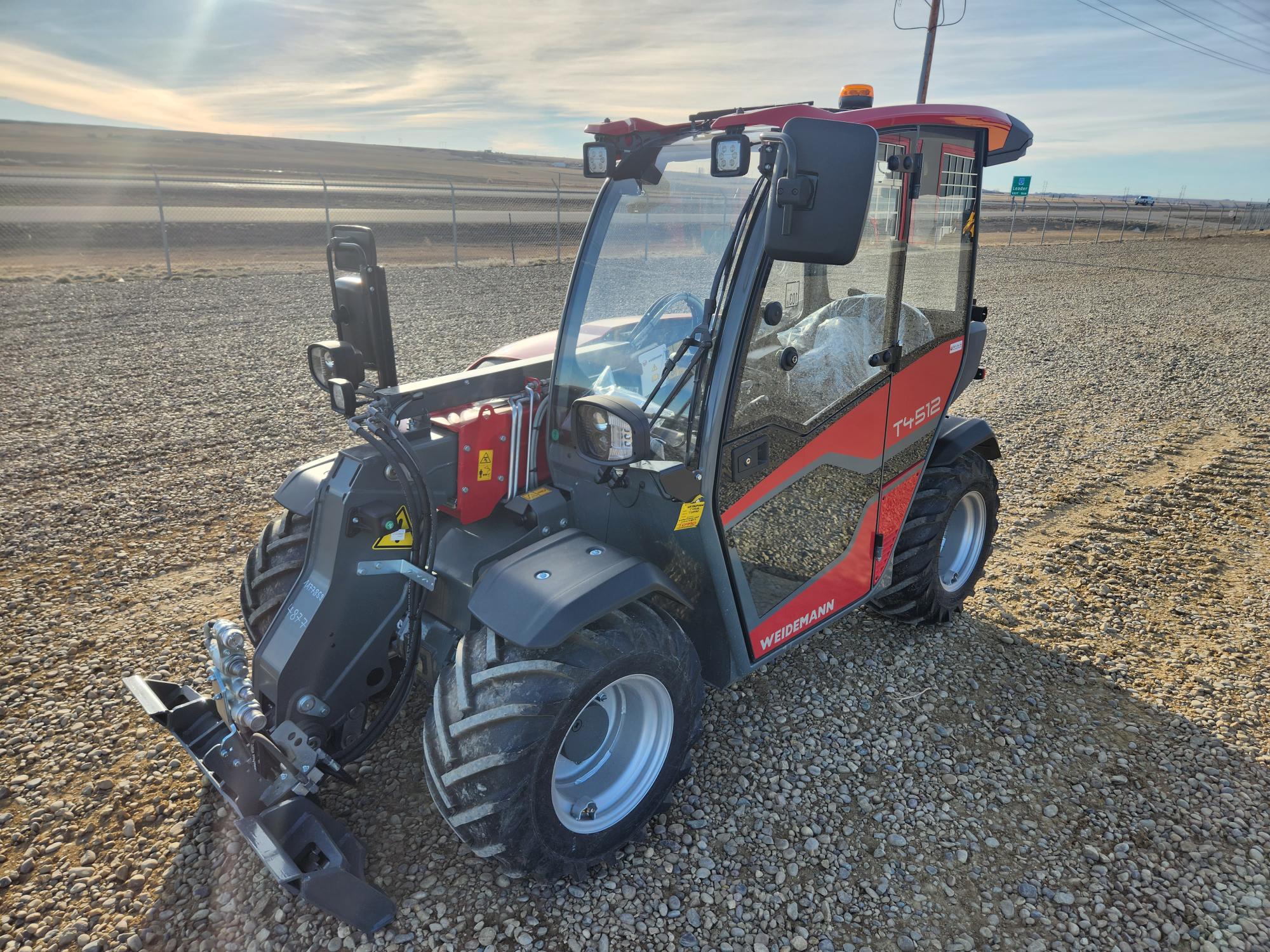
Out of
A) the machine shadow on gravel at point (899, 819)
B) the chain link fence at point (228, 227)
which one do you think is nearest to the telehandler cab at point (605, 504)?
the machine shadow on gravel at point (899, 819)

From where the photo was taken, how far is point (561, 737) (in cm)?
257

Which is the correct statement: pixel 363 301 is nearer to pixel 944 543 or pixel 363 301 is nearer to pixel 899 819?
pixel 899 819

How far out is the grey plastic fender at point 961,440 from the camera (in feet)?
14.0

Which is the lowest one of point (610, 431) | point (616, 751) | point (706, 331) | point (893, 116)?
point (616, 751)

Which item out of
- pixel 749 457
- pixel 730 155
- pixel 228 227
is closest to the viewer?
pixel 730 155

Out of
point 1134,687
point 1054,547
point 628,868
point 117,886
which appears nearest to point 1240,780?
point 1134,687

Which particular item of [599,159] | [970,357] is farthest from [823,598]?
[599,159]

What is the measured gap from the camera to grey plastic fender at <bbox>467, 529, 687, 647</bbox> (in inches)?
98.5

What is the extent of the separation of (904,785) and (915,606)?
1.16 metres

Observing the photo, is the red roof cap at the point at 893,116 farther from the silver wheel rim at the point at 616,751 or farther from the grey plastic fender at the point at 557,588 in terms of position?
the silver wheel rim at the point at 616,751

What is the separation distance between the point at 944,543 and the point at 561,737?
2955 mm

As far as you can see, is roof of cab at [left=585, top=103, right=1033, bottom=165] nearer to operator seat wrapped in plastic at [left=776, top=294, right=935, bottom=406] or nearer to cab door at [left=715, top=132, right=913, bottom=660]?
cab door at [left=715, top=132, right=913, bottom=660]

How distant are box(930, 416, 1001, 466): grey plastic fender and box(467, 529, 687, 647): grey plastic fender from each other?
6.75ft

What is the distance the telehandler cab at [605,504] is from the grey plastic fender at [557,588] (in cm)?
1
